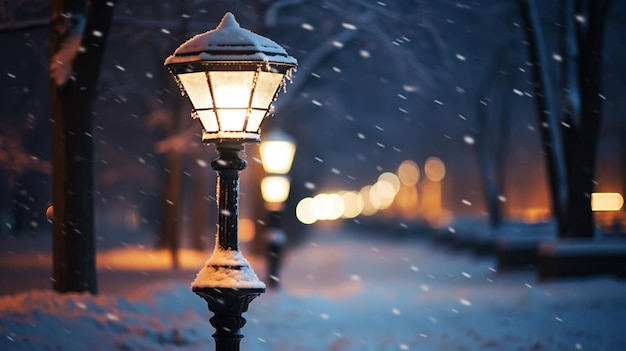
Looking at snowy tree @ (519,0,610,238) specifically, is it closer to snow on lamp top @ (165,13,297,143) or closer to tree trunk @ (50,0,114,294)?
tree trunk @ (50,0,114,294)

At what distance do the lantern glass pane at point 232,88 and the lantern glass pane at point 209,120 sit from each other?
0.32 feet

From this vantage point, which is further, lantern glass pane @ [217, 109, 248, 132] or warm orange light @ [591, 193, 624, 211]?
warm orange light @ [591, 193, 624, 211]

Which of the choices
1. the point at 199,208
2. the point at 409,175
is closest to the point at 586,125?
the point at 199,208

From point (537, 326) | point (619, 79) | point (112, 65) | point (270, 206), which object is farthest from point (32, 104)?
point (619, 79)

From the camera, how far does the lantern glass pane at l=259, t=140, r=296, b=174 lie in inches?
781

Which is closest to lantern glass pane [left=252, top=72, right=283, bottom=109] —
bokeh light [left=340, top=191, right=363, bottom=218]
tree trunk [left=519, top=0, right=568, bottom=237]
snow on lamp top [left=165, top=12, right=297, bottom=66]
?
snow on lamp top [left=165, top=12, right=297, bottom=66]

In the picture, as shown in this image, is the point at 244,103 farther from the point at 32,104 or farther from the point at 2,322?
the point at 32,104

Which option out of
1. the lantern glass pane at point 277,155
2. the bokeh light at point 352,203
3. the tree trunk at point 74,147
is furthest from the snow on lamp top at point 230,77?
the bokeh light at point 352,203

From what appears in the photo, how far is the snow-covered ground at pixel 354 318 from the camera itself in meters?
11.5

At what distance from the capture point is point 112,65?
2722 centimetres

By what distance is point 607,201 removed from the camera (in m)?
60.9

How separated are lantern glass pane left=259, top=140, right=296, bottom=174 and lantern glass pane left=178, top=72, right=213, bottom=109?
1215cm

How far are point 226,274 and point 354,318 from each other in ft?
32.7

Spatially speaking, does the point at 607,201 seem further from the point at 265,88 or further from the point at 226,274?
the point at 226,274
